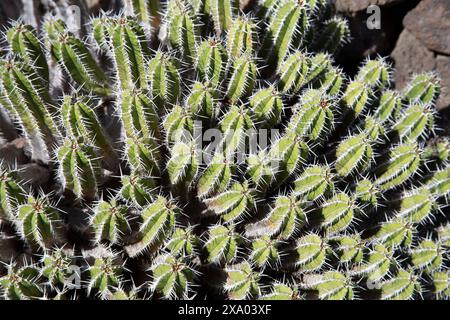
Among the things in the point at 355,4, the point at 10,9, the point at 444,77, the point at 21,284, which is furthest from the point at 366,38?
the point at 21,284

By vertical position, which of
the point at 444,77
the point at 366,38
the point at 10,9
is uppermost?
the point at 10,9

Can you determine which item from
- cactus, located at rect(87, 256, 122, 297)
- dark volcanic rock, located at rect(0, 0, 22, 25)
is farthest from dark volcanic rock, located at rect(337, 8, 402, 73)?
cactus, located at rect(87, 256, 122, 297)

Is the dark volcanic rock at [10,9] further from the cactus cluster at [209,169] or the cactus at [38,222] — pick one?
the cactus at [38,222]

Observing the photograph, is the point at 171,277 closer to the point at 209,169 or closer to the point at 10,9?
the point at 209,169

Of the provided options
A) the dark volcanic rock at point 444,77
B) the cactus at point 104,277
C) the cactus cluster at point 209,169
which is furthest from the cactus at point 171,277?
the dark volcanic rock at point 444,77
